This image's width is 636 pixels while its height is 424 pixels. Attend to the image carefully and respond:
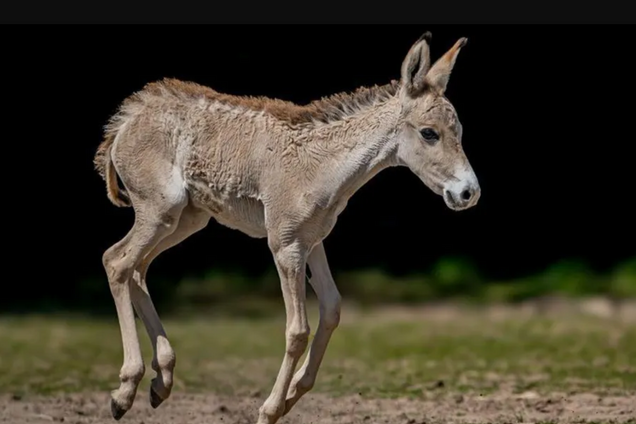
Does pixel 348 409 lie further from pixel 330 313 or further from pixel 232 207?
pixel 232 207

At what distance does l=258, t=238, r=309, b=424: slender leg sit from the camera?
693 cm

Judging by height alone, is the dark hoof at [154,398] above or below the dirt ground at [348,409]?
below

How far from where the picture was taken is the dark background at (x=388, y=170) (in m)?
15.2

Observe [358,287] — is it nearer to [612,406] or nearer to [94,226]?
[94,226]

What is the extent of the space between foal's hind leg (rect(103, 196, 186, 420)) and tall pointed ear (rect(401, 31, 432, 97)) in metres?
1.55

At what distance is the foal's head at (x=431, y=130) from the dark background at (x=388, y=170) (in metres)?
8.23

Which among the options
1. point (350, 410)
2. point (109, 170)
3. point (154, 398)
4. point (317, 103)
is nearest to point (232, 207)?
point (317, 103)

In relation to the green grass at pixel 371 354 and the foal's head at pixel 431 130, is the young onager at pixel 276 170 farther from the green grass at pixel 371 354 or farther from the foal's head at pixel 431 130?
the green grass at pixel 371 354

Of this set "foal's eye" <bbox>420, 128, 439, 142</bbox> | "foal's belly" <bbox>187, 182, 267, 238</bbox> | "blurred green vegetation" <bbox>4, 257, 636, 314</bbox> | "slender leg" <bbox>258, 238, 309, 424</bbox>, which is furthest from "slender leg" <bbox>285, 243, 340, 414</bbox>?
"blurred green vegetation" <bbox>4, 257, 636, 314</bbox>

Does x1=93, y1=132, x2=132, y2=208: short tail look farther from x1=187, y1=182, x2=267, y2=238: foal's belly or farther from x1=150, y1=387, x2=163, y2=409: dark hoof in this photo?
x1=150, y1=387, x2=163, y2=409: dark hoof

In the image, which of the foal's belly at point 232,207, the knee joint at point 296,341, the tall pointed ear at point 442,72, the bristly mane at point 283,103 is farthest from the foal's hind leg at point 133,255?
the tall pointed ear at point 442,72

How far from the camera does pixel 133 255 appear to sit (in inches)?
294

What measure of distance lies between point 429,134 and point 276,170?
3.06ft

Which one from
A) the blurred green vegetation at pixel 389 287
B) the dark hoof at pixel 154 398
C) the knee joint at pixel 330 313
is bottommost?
the dark hoof at pixel 154 398
